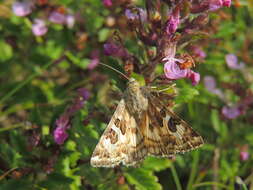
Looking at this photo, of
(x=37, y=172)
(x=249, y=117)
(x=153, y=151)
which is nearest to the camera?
(x=153, y=151)

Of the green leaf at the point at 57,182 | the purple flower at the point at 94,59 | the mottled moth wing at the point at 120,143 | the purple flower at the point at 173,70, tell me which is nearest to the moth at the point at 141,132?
the mottled moth wing at the point at 120,143

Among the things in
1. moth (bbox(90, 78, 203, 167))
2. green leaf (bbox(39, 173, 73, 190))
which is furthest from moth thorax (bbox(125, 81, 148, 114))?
green leaf (bbox(39, 173, 73, 190))

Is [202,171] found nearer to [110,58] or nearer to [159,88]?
[159,88]

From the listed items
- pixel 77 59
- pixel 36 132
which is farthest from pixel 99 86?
pixel 36 132

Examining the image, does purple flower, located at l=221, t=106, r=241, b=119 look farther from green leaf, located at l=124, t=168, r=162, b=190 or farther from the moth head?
the moth head

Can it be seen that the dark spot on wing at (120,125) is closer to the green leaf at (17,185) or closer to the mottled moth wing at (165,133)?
the mottled moth wing at (165,133)

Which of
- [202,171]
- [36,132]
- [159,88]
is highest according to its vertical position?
[159,88]

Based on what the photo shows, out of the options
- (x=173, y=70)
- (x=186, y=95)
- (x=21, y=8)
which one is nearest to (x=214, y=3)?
(x=173, y=70)
